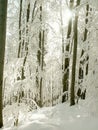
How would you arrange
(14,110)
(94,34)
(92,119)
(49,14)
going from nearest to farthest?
(14,110) → (92,119) → (94,34) → (49,14)

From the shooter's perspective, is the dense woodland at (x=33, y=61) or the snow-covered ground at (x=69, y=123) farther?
the dense woodland at (x=33, y=61)

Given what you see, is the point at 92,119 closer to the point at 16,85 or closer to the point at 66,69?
the point at 16,85

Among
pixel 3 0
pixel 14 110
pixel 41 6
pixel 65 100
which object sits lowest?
pixel 65 100

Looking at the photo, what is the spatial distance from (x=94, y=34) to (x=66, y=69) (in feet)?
11.6

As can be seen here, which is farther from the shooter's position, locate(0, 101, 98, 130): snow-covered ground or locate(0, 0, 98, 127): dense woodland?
locate(0, 0, 98, 127): dense woodland

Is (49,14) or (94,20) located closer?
(94,20)

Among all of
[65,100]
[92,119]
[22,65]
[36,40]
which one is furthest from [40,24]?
[92,119]

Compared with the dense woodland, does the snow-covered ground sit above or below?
below

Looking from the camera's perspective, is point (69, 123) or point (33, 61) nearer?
point (69, 123)

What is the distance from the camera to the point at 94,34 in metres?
10.1

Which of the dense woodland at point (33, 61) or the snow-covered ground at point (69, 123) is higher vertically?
the dense woodland at point (33, 61)

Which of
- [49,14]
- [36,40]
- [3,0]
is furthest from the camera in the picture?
[49,14]

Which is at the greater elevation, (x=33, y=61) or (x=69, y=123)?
(x=33, y=61)

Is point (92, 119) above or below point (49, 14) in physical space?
below
